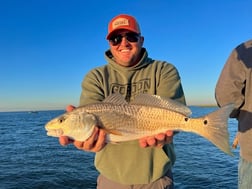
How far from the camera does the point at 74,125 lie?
3.92m

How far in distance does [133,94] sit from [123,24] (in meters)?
1.11

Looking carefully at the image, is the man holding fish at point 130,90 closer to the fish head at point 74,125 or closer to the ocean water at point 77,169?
the fish head at point 74,125

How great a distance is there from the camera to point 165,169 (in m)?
4.21

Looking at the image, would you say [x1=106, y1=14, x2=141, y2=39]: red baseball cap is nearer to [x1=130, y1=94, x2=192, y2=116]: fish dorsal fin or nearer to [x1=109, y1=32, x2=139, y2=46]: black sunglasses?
[x1=109, y1=32, x2=139, y2=46]: black sunglasses

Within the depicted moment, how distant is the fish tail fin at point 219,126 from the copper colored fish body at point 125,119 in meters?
0.22

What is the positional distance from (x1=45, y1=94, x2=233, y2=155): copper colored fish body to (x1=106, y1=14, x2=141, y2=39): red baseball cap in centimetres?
117

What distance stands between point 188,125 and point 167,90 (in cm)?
72

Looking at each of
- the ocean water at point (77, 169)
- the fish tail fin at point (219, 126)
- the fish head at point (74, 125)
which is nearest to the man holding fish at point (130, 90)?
the fish head at point (74, 125)

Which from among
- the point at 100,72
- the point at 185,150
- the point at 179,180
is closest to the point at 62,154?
the point at 185,150

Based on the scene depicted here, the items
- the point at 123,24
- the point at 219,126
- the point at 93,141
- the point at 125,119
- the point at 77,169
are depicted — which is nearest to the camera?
the point at 219,126

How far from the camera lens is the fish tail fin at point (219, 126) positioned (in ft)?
11.9

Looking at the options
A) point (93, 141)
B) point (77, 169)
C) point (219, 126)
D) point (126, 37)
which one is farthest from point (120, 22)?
A: point (77, 169)

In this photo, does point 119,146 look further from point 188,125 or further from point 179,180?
point 179,180

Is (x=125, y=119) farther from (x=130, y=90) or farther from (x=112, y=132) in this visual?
(x=130, y=90)
